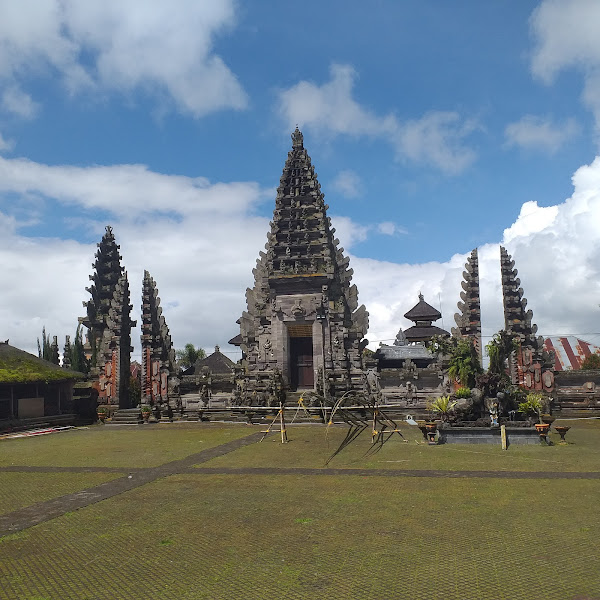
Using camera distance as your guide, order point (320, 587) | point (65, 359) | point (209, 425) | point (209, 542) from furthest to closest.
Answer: point (65, 359), point (209, 425), point (209, 542), point (320, 587)

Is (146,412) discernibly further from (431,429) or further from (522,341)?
(522,341)

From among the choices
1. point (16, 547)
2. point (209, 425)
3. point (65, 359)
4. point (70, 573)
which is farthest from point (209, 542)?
point (65, 359)

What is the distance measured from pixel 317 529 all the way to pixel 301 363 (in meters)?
28.8

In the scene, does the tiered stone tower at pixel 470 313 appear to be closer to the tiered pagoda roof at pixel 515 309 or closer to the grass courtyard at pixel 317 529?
the tiered pagoda roof at pixel 515 309

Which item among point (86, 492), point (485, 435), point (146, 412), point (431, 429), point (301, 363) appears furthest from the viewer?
point (301, 363)

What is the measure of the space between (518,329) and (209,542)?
32.7 metres

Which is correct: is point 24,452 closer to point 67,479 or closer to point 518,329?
point 67,479

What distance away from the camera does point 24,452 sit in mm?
20531

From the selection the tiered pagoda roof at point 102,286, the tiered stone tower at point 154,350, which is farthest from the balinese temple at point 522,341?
the tiered pagoda roof at point 102,286

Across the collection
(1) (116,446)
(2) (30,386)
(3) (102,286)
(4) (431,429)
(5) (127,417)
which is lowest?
(1) (116,446)

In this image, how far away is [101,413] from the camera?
119 ft

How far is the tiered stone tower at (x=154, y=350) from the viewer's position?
38.2 m

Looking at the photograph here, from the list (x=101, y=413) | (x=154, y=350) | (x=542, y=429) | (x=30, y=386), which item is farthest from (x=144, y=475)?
(x=154, y=350)

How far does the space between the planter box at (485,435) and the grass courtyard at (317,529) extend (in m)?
1.78
